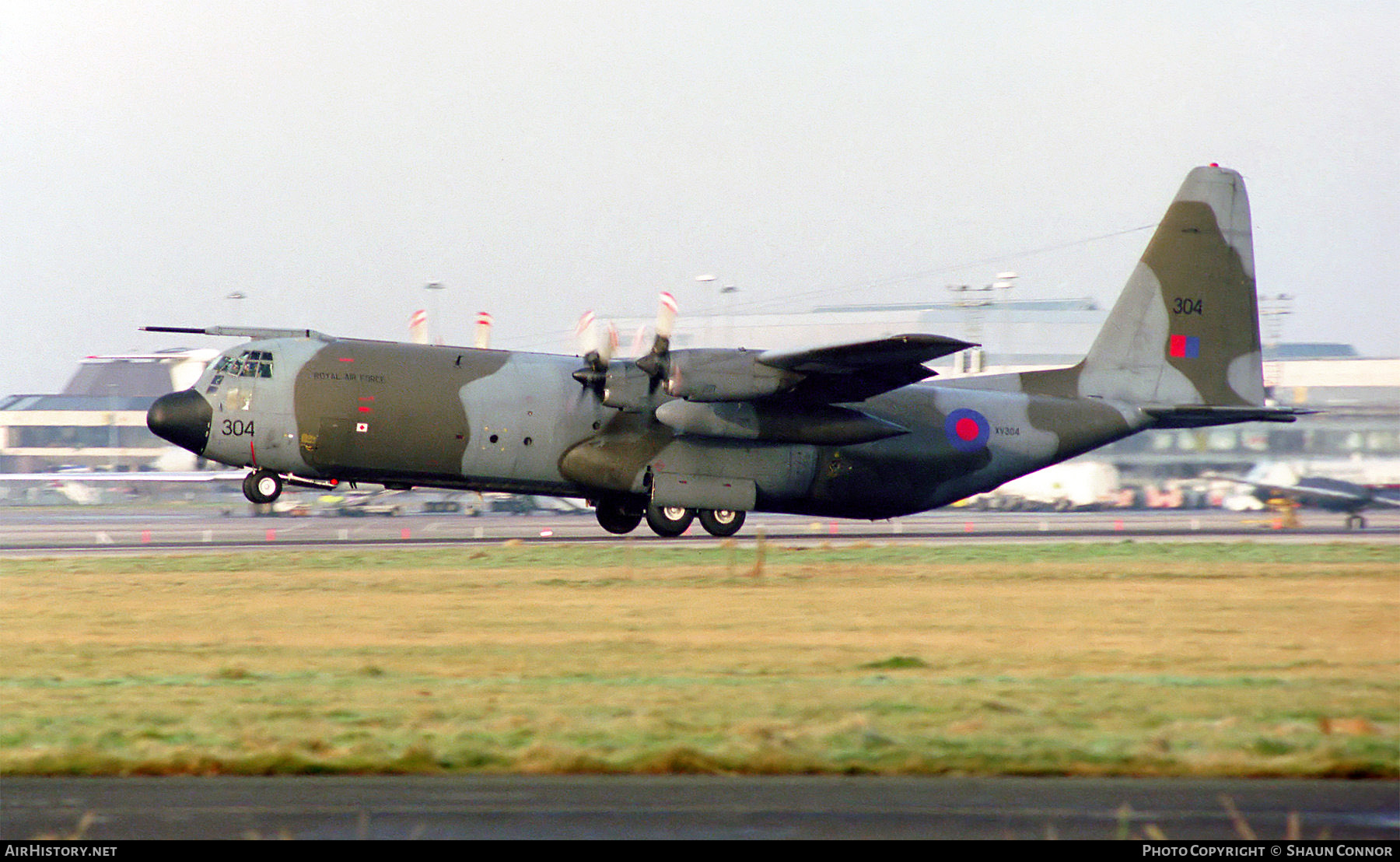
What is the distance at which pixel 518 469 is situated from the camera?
90.3 feet

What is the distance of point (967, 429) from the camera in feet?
96.7

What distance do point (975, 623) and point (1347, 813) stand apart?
1012cm

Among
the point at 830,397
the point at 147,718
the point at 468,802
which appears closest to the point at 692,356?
the point at 830,397

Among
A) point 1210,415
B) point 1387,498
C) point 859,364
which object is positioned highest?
point 859,364

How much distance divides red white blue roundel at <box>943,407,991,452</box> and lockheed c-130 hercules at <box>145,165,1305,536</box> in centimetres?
4

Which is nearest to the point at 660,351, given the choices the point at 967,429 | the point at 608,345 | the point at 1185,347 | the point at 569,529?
the point at 608,345

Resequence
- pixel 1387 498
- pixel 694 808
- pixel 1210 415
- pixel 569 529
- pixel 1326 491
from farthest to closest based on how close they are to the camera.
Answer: pixel 1387 498, pixel 1326 491, pixel 569 529, pixel 1210 415, pixel 694 808

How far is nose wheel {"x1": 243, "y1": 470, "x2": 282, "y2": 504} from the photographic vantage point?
26891 millimetres

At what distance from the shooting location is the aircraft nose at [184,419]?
26594 millimetres

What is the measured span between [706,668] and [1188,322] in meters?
20.1

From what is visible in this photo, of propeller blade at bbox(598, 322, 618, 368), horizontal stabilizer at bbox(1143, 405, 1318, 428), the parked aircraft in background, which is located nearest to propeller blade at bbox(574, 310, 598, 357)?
propeller blade at bbox(598, 322, 618, 368)

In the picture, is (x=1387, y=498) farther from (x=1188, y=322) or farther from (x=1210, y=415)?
(x=1188, y=322)

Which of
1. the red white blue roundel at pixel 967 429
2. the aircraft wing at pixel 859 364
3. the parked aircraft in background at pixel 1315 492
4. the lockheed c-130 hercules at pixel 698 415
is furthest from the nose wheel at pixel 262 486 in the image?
the parked aircraft in background at pixel 1315 492
